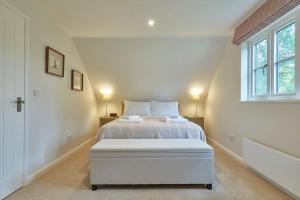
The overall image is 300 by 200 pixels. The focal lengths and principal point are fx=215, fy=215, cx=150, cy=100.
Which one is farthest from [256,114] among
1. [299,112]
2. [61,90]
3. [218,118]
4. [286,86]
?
[61,90]

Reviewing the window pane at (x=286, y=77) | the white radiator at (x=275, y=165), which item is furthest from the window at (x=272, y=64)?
the white radiator at (x=275, y=165)

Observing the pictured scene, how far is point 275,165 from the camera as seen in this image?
2.29m

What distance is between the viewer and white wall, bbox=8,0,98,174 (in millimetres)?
2553

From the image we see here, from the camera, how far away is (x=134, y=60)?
4492 millimetres

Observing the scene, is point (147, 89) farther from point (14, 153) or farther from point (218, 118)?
point (14, 153)

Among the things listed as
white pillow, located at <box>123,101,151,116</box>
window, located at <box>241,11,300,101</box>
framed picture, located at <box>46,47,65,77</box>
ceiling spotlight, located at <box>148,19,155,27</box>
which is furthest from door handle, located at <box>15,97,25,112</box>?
window, located at <box>241,11,300,101</box>

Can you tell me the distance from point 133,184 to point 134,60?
2777 mm

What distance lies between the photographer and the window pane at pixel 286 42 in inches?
94.1

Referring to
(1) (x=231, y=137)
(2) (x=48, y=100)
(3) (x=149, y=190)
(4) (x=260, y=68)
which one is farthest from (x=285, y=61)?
(2) (x=48, y=100)

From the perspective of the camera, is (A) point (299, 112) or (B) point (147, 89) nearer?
(A) point (299, 112)

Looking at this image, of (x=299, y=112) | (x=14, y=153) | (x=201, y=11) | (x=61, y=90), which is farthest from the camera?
(x=61, y=90)

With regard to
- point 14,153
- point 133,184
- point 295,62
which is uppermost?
point 295,62

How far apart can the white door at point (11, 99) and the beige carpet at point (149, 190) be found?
223 mm

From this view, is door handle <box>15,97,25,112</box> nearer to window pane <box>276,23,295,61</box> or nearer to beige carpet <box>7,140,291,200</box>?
beige carpet <box>7,140,291,200</box>
